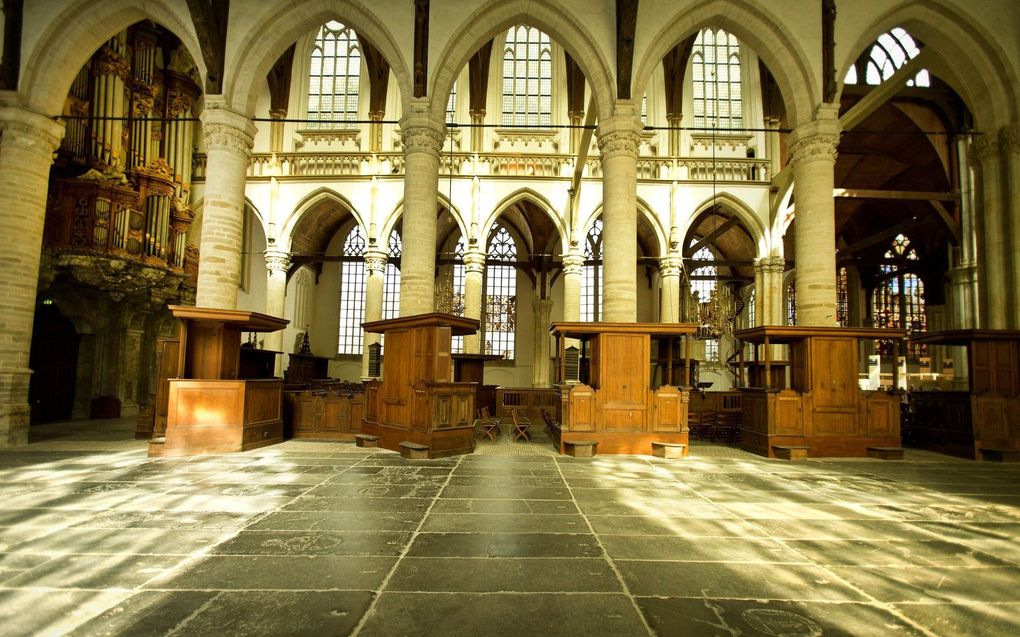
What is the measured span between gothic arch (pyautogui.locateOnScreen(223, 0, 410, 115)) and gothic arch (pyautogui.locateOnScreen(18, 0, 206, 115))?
2.43 feet

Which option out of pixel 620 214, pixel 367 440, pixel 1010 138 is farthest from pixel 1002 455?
pixel 367 440

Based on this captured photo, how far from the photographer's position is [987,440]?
8766 mm

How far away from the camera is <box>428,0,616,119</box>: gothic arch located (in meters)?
10.7

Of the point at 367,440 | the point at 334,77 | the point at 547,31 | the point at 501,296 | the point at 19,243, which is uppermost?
the point at 334,77

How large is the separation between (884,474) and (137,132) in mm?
18467

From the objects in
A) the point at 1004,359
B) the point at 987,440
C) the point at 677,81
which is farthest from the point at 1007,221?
the point at 677,81

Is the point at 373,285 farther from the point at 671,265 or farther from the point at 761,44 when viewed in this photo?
the point at 761,44

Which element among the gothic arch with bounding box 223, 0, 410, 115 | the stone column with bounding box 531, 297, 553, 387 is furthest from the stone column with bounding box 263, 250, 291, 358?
the stone column with bounding box 531, 297, 553, 387

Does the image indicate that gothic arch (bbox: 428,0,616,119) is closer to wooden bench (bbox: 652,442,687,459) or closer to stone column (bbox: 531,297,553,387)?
wooden bench (bbox: 652,442,687,459)

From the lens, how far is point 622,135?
10414mm

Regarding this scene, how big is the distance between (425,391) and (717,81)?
1766 cm

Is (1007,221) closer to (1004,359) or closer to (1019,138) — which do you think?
(1019,138)

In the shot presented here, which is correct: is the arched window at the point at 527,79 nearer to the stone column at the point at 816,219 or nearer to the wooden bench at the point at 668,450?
the stone column at the point at 816,219

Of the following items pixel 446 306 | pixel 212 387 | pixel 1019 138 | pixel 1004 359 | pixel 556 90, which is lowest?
pixel 212 387
